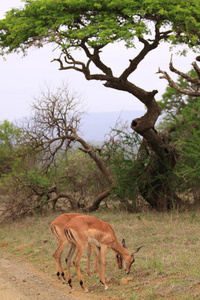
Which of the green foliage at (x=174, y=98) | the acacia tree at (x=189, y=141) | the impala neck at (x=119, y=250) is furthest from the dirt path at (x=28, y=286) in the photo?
the green foliage at (x=174, y=98)

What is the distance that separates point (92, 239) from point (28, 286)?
1.55 meters

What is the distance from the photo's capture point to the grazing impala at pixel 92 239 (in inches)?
309

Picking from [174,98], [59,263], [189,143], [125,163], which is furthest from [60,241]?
[174,98]

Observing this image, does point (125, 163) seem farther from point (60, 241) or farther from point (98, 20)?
point (60, 241)

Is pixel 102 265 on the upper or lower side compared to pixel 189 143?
lower

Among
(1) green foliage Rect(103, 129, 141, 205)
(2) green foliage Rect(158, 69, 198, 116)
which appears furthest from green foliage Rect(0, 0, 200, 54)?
(2) green foliage Rect(158, 69, 198, 116)

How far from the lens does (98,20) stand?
1491 centimetres

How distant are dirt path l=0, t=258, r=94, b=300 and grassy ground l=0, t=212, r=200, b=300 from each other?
→ 381 mm

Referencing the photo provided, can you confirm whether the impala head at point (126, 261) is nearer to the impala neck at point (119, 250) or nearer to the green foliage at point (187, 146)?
the impala neck at point (119, 250)

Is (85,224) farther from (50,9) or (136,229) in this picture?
(50,9)

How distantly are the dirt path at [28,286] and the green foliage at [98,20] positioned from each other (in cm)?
806

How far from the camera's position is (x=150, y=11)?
14359 mm

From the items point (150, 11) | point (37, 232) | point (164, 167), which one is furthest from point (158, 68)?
point (37, 232)

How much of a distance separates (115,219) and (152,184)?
2958mm
